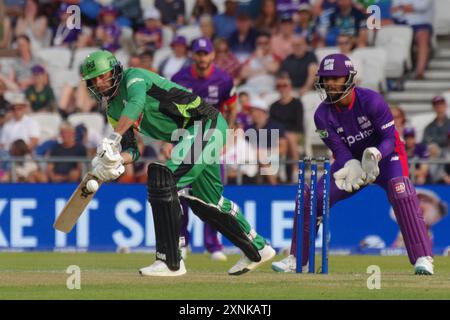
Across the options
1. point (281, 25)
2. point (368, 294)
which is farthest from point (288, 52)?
point (368, 294)

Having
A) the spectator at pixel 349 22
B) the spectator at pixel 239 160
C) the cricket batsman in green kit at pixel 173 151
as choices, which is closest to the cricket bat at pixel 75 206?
the cricket batsman in green kit at pixel 173 151

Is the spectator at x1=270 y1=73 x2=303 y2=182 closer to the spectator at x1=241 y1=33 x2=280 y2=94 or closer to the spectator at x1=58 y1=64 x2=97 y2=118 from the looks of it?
the spectator at x1=241 y1=33 x2=280 y2=94

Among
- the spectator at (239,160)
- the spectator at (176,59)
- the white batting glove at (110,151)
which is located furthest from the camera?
the spectator at (176,59)

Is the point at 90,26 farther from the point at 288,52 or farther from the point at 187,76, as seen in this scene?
the point at 187,76

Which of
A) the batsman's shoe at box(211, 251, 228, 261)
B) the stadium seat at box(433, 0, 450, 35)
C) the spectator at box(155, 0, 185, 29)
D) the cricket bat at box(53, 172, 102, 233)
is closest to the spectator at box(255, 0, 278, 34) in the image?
the spectator at box(155, 0, 185, 29)

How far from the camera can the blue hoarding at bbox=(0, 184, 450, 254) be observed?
1736cm

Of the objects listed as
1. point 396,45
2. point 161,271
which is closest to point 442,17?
point 396,45

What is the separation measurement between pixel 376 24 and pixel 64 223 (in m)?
7.96

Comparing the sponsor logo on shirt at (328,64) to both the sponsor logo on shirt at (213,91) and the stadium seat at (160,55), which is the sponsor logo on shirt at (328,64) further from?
the stadium seat at (160,55)

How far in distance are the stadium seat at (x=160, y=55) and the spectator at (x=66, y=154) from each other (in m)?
2.31

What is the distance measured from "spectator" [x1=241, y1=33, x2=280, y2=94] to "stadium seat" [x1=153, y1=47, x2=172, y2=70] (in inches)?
50.7

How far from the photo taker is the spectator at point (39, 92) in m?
20.6

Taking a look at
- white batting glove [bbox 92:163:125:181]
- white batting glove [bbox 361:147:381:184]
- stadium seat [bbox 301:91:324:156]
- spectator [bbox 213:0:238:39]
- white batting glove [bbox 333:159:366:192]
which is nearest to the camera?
white batting glove [bbox 92:163:125:181]

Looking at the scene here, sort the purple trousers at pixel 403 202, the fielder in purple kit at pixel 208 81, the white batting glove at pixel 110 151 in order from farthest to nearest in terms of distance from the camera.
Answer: the fielder in purple kit at pixel 208 81, the purple trousers at pixel 403 202, the white batting glove at pixel 110 151
